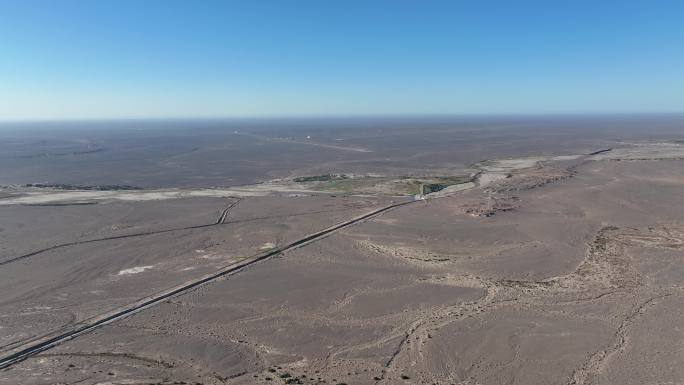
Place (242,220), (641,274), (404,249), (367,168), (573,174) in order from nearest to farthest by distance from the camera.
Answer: (641,274) → (404,249) → (242,220) → (573,174) → (367,168)

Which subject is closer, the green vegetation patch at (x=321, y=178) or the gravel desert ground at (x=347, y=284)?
the gravel desert ground at (x=347, y=284)

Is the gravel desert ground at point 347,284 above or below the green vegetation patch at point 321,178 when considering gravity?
below

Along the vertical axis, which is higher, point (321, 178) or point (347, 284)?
point (321, 178)

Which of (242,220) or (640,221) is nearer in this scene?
(640,221)

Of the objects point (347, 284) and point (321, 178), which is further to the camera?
point (321, 178)

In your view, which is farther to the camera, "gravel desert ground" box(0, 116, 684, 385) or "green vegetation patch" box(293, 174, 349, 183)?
"green vegetation patch" box(293, 174, 349, 183)

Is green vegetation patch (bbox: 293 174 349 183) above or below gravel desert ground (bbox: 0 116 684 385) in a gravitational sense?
above

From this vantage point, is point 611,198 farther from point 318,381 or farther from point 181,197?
point 181,197

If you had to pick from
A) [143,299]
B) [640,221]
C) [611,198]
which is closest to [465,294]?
[143,299]
